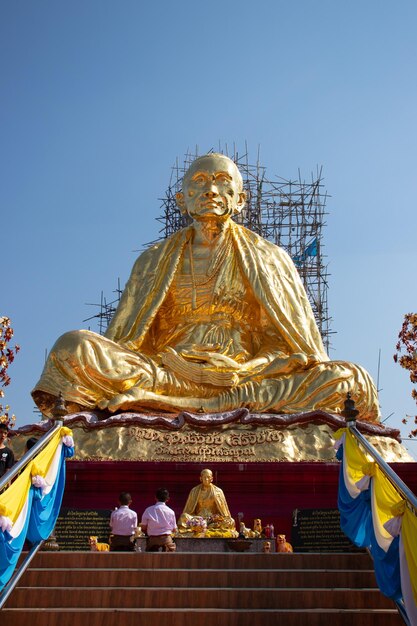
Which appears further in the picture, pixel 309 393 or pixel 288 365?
pixel 288 365

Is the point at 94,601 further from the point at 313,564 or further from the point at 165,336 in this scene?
the point at 165,336

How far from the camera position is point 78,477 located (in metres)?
9.76

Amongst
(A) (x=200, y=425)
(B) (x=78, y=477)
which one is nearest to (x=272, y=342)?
(A) (x=200, y=425)

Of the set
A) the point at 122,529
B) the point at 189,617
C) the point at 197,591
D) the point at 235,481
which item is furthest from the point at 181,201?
the point at 189,617

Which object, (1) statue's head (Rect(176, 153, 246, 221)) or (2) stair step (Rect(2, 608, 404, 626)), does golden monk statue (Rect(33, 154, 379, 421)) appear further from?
(2) stair step (Rect(2, 608, 404, 626))

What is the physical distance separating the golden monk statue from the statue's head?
0.05ft

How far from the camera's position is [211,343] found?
11734 millimetres

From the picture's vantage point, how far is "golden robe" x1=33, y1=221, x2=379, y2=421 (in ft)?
35.2

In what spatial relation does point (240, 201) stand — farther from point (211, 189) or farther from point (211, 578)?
point (211, 578)

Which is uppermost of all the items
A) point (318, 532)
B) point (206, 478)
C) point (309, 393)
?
point (309, 393)

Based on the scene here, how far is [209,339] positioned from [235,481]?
8.31 ft

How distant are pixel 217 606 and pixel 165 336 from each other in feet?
22.4

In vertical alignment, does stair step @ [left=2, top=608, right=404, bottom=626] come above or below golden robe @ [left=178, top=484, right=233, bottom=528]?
below

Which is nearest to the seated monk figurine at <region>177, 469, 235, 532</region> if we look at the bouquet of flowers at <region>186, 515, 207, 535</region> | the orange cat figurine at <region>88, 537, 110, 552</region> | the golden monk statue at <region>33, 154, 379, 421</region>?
the bouquet of flowers at <region>186, 515, 207, 535</region>
